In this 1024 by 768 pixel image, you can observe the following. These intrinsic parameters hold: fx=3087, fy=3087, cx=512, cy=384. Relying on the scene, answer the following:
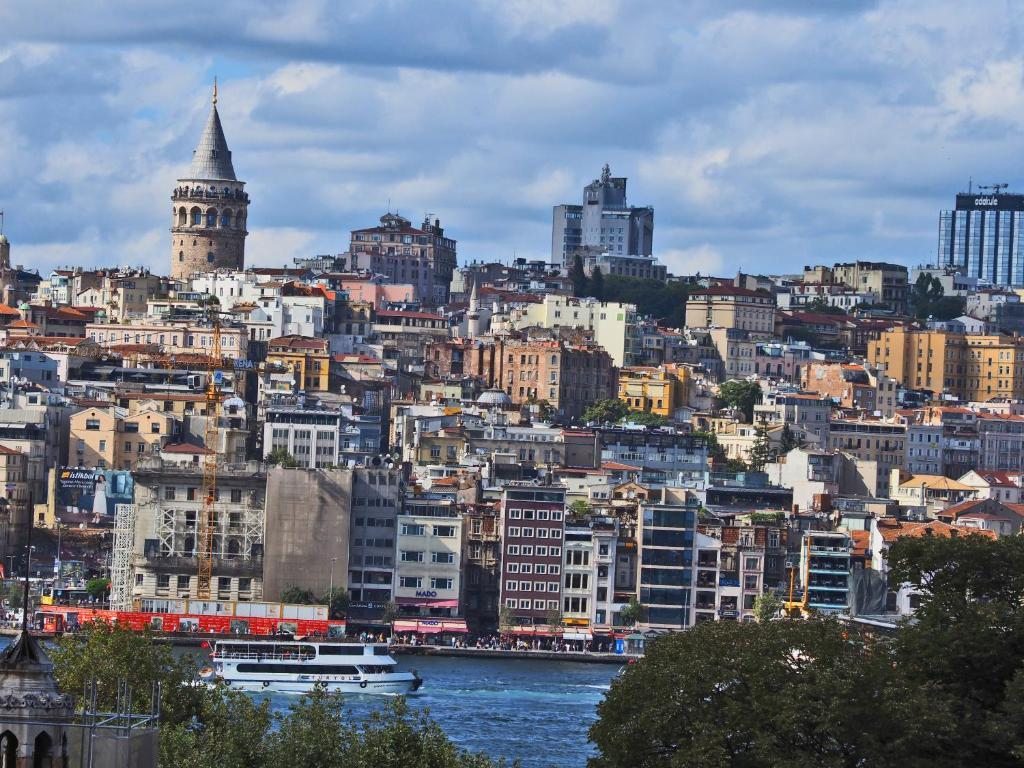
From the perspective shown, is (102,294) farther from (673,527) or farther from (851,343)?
(673,527)

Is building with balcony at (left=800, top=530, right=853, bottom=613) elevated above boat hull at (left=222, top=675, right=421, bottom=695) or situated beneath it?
elevated above

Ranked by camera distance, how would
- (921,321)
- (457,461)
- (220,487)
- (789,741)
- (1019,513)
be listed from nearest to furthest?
(789,741) → (220,487) → (1019,513) → (457,461) → (921,321)

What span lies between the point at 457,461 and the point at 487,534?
13.3 m

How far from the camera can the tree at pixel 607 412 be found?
338ft

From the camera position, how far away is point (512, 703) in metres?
60.4

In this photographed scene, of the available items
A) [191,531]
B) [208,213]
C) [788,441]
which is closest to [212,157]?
[208,213]

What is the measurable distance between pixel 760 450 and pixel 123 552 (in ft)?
93.9

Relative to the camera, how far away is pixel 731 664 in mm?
33562

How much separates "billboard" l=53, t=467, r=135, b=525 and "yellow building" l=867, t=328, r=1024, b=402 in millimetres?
49220

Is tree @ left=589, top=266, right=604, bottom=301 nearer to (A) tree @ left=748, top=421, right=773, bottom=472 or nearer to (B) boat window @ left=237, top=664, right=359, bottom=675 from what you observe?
(A) tree @ left=748, top=421, right=773, bottom=472

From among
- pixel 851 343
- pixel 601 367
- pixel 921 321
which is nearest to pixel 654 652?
pixel 601 367

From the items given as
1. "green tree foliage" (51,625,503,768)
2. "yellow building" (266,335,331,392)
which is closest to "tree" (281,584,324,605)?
"yellow building" (266,335,331,392)

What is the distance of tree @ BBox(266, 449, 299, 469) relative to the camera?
82300 mm

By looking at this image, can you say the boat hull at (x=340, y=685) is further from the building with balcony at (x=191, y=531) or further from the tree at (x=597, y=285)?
the tree at (x=597, y=285)
